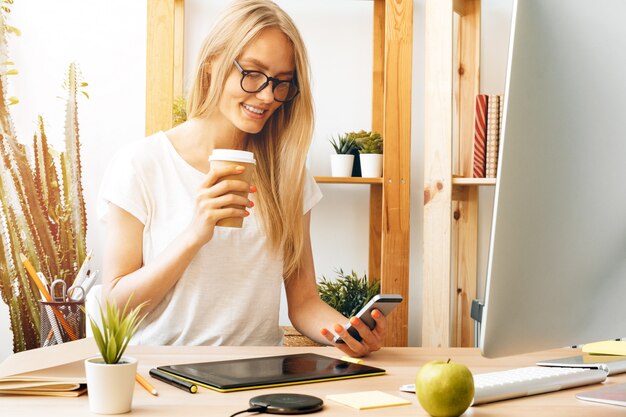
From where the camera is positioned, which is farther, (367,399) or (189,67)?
(189,67)

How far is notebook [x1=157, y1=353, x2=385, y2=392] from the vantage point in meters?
1.18

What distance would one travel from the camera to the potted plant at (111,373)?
39.3 inches

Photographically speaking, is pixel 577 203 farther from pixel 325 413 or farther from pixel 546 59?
pixel 325 413

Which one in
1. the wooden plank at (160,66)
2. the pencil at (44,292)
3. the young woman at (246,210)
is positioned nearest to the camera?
the young woman at (246,210)

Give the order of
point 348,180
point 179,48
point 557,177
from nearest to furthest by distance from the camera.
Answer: point 557,177 → point 348,180 → point 179,48

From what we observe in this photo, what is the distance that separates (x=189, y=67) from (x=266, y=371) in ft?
6.48

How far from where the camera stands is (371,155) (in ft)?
9.04

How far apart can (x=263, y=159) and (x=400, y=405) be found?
3.68 feet

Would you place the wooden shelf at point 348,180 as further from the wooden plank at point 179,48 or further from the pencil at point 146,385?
the pencil at point 146,385

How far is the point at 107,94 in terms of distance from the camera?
119 inches

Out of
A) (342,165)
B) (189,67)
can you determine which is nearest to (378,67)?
(342,165)

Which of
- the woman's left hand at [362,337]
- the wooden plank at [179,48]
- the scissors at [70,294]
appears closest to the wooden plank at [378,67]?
the wooden plank at [179,48]

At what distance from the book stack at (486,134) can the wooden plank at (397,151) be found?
0.25 m

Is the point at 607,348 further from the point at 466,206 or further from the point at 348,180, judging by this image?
the point at 466,206
